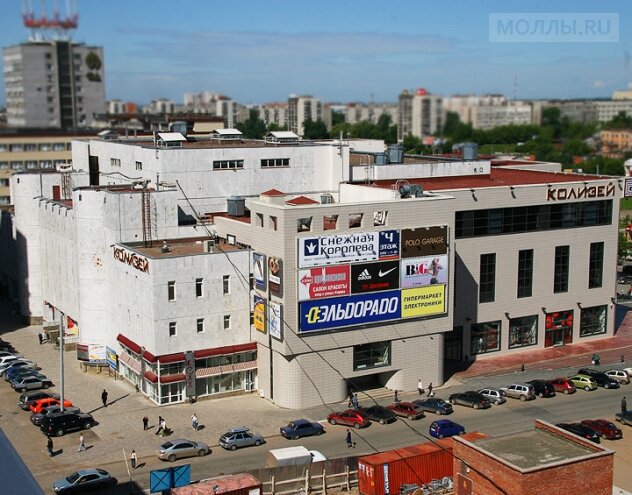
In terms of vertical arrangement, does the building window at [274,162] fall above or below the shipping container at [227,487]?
above

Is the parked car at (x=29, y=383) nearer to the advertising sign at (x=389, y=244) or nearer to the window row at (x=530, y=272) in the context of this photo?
the advertising sign at (x=389, y=244)

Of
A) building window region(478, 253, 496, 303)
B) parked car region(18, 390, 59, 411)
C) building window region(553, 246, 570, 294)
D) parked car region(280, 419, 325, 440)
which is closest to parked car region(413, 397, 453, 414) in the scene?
parked car region(280, 419, 325, 440)

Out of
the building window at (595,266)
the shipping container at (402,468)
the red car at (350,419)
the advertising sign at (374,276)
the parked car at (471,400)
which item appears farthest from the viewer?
the building window at (595,266)

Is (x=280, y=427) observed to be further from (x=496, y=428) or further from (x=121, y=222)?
(x=121, y=222)

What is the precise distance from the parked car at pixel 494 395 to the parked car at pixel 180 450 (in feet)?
64.9

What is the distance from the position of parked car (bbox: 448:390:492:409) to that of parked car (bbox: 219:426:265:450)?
46.6 ft

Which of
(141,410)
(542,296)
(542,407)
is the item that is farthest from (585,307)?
(141,410)

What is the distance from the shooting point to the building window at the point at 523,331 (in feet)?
229

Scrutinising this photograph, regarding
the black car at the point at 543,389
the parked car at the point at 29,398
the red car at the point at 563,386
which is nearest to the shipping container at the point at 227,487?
the parked car at the point at 29,398

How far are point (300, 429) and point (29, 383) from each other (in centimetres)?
2201

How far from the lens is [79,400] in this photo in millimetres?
59062

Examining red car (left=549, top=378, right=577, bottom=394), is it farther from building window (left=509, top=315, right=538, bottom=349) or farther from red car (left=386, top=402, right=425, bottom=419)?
red car (left=386, top=402, right=425, bottom=419)

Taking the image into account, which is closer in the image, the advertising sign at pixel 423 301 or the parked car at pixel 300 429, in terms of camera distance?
the parked car at pixel 300 429

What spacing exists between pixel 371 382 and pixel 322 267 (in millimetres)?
10399
